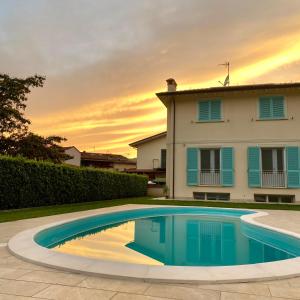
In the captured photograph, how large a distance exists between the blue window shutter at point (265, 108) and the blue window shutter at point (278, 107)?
22 centimetres

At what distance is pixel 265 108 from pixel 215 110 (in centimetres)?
291

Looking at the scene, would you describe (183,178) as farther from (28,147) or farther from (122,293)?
(122,293)

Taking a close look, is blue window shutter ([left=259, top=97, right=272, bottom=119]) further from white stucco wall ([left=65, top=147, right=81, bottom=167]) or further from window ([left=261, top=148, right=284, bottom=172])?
white stucco wall ([left=65, top=147, right=81, bottom=167])

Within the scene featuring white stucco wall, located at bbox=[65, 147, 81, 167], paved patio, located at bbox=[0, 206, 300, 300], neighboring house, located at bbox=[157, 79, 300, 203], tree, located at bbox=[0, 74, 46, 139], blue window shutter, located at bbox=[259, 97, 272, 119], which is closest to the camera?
paved patio, located at bbox=[0, 206, 300, 300]

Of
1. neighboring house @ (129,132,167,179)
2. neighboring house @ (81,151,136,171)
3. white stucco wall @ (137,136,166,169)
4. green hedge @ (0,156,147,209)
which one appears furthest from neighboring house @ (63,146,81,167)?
green hedge @ (0,156,147,209)

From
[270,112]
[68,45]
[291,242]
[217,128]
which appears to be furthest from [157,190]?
[291,242]

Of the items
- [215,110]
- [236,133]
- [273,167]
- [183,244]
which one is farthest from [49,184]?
[273,167]

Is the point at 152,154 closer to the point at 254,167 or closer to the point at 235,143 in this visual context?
the point at 235,143

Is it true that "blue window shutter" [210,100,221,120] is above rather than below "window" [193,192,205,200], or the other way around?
above

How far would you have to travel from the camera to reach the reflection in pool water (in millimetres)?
6551

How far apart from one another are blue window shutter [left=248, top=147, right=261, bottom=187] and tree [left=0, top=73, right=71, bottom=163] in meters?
14.6

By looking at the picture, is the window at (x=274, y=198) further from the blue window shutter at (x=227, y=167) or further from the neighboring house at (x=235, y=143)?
the blue window shutter at (x=227, y=167)

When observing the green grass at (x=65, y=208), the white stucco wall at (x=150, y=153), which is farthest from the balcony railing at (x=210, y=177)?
the white stucco wall at (x=150, y=153)

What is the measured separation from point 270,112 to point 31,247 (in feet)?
53.1
